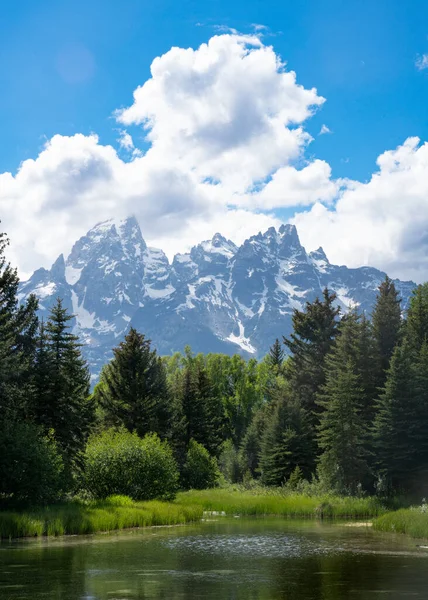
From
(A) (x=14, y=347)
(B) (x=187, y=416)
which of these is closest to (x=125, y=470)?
(A) (x=14, y=347)

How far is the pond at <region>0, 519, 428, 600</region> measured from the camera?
19.1m

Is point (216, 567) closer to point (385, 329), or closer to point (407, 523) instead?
point (407, 523)

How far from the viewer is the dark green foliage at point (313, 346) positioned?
77938 millimetres

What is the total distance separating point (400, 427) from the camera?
184ft

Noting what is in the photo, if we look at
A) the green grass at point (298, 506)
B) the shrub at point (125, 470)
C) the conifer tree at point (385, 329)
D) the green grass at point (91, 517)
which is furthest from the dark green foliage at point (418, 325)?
the green grass at point (91, 517)

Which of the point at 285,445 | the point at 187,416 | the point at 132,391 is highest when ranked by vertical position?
the point at 132,391

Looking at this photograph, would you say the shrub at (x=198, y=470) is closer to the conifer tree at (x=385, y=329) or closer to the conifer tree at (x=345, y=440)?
the conifer tree at (x=345, y=440)

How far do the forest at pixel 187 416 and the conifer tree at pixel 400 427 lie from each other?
3.8 inches

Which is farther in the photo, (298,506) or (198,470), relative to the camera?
(198,470)

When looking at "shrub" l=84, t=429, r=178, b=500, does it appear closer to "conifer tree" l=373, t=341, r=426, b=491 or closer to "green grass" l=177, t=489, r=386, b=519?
"green grass" l=177, t=489, r=386, b=519

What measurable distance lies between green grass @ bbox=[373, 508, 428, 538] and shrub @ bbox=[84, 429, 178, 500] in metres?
16.6

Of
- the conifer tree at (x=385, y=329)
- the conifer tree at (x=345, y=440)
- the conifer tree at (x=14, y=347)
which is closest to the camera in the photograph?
the conifer tree at (x=14, y=347)

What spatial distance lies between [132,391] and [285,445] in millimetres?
16110

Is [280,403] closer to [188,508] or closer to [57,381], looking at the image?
[188,508]
